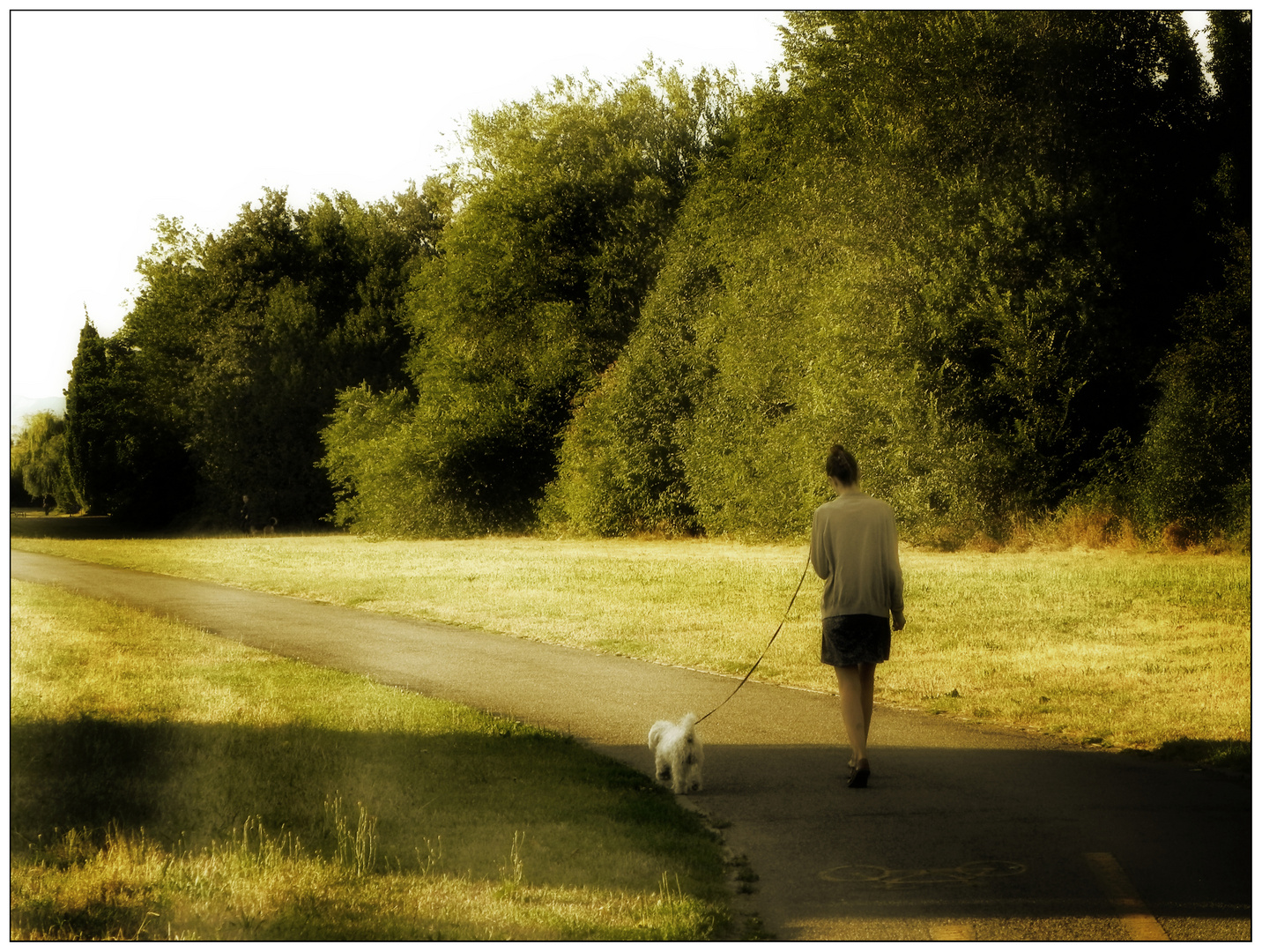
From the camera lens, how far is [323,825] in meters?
5.63

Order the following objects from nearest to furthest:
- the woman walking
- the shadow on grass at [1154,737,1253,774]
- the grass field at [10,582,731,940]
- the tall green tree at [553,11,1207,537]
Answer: the grass field at [10,582,731,940]
the woman walking
the shadow on grass at [1154,737,1253,774]
the tall green tree at [553,11,1207,537]

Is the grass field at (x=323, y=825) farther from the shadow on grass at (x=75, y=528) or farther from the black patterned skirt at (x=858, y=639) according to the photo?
the black patterned skirt at (x=858, y=639)

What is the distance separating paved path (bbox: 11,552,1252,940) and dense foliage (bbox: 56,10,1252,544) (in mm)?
4870

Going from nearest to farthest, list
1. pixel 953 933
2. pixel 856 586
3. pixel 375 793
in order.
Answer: pixel 953 933 < pixel 856 586 < pixel 375 793

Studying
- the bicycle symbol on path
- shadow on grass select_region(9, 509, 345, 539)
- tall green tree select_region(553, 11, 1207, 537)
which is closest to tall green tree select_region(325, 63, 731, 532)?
tall green tree select_region(553, 11, 1207, 537)

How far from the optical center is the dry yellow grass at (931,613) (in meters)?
8.57

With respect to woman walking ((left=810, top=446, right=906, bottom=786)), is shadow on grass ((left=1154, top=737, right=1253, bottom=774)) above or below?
below

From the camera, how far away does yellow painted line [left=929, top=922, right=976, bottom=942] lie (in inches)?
167

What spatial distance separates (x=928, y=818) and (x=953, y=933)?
1.28 meters

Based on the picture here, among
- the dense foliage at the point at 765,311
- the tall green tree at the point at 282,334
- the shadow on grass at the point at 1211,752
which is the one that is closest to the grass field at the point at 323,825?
the dense foliage at the point at 765,311

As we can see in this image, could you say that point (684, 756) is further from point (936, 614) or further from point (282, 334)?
point (282, 334)

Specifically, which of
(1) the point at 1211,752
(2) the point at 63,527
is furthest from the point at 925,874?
(2) the point at 63,527

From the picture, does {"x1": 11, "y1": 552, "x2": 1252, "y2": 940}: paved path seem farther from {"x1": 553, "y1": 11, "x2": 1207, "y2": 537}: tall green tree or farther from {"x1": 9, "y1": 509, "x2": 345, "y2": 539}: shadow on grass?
{"x1": 553, "y1": 11, "x2": 1207, "y2": 537}: tall green tree

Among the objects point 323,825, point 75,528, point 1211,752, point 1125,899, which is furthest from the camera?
point 75,528
